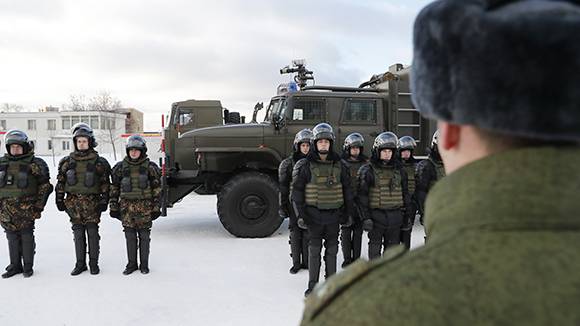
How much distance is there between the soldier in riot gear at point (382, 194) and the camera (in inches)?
196

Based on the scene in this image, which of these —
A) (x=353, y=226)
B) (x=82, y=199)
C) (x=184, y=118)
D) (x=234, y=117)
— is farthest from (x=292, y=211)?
(x=184, y=118)

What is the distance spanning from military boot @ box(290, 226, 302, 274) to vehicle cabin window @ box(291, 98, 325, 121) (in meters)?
2.32

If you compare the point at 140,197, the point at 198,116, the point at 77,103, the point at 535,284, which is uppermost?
the point at 77,103

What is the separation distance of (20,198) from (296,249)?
10.3 ft

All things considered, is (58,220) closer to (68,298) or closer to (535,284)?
(68,298)

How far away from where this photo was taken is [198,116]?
10422 mm

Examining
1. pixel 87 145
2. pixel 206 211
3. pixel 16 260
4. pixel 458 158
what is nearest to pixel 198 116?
pixel 206 211

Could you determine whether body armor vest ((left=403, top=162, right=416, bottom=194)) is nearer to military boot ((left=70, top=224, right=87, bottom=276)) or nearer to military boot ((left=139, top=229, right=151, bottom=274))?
military boot ((left=139, top=229, right=151, bottom=274))

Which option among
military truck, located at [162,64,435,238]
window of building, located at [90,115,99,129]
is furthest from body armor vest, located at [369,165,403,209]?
window of building, located at [90,115,99,129]

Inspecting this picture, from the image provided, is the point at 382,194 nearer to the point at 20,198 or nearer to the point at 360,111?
the point at 360,111

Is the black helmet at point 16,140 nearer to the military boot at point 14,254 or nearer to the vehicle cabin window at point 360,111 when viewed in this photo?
the military boot at point 14,254

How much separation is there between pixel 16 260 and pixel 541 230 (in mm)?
5719

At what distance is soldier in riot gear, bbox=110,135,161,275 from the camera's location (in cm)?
527

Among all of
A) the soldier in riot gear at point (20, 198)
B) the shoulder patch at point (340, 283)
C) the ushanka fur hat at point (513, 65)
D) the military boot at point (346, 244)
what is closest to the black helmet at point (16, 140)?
the soldier in riot gear at point (20, 198)
